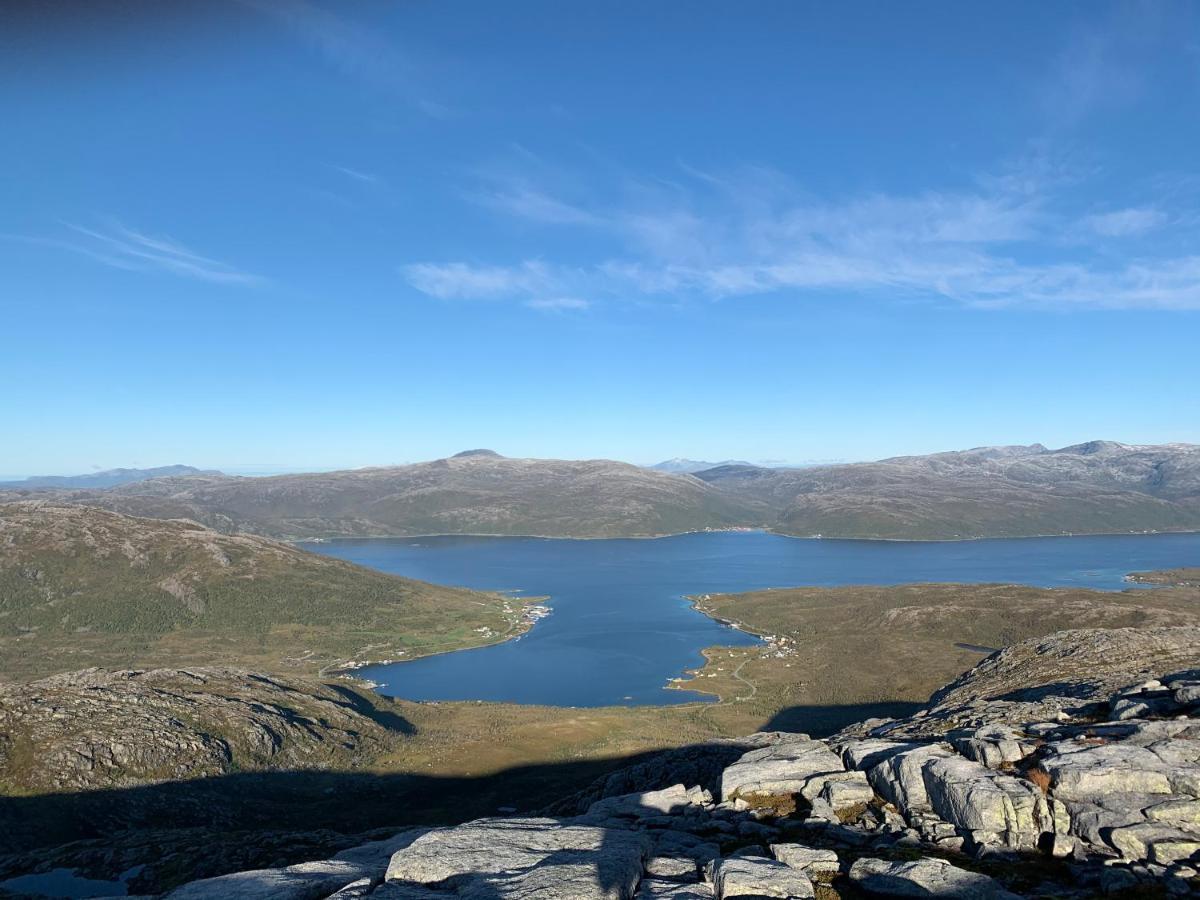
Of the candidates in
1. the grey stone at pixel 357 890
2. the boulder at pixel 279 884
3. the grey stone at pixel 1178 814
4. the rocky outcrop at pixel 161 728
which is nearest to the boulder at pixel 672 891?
the grey stone at pixel 357 890

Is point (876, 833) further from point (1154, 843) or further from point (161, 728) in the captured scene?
point (161, 728)

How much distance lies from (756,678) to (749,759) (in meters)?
131

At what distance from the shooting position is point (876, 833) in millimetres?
27500

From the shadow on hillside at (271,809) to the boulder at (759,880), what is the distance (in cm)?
1423

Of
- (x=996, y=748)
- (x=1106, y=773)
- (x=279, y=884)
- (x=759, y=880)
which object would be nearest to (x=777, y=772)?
(x=996, y=748)

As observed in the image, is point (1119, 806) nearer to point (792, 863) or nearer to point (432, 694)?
point (792, 863)

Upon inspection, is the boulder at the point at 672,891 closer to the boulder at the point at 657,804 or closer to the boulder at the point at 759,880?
the boulder at the point at 759,880

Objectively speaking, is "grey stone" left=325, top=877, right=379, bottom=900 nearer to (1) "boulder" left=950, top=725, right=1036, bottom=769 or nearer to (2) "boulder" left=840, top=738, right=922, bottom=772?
(2) "boulder" left=840, top=738, right=922, bottom=772

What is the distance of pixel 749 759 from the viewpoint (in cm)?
3891

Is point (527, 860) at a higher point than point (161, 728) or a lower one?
higher

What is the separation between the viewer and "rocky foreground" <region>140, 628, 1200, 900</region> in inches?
854

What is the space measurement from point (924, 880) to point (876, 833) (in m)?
6.49

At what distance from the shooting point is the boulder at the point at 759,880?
21125 millimetres

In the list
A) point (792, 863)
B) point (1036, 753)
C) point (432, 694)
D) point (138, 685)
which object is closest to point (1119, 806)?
point (1036, 753)
